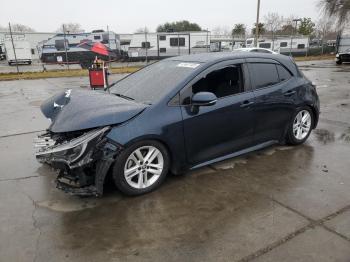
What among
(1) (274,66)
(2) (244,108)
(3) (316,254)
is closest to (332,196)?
(3) (316,254)

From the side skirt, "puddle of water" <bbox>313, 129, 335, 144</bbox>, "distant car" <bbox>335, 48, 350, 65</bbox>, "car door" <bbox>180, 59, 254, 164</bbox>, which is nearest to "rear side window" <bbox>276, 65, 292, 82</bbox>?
"car door" <bbox>180, 59, 254, 164</bbox>

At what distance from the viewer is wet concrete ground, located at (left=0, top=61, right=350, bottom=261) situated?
279 cm

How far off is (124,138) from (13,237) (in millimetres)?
1378

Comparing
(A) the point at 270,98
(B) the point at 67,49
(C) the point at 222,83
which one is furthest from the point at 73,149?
(B) the point at 67,49

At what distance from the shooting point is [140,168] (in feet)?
12.0

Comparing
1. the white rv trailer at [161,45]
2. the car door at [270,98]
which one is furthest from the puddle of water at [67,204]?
the white rv trailer at [161,45]

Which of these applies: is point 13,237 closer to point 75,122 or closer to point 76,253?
point 76,253

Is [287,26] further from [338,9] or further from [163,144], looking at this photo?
[163,144]

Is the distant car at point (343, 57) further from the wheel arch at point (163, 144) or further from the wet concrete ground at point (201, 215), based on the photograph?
the wheel arch at point (163, 144)

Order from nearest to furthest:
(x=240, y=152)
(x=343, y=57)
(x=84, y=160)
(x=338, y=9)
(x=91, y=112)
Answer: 1. (x=84, y=160)
2. (x=91, y=112)
3. (x=240, y=152)
4. (x=343, y=57)
5. (x=338, y=9)

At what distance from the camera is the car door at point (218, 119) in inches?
155

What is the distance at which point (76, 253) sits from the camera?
2.78 meters

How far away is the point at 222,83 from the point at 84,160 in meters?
2.05

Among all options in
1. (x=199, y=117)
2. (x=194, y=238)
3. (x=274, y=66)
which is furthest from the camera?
(x=274, y=66)
